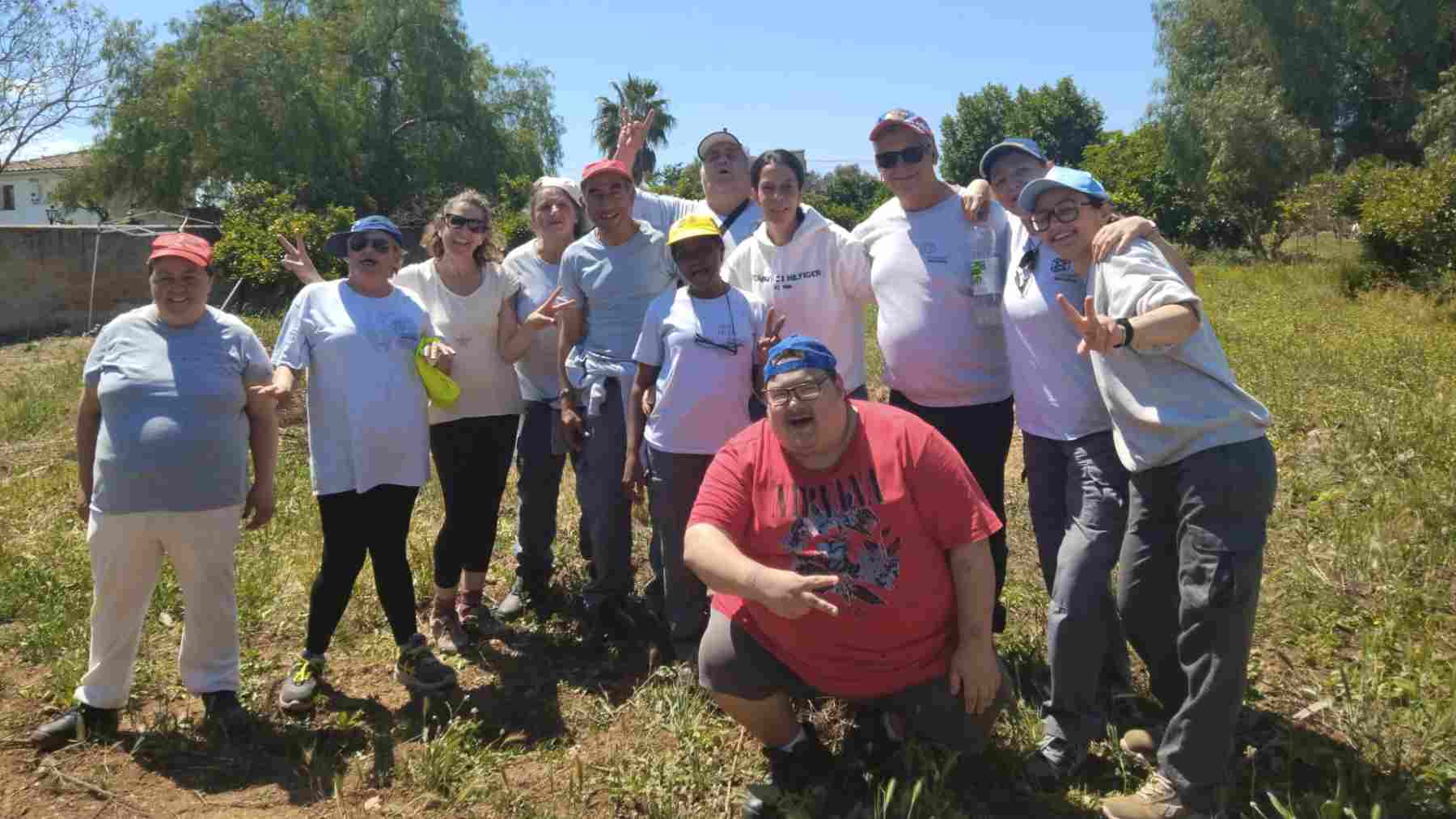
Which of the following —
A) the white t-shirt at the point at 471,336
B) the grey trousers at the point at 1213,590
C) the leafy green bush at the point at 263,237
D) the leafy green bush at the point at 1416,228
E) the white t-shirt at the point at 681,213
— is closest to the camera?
the grey trousers at the point at 1213,590

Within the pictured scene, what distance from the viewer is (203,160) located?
26.0 m

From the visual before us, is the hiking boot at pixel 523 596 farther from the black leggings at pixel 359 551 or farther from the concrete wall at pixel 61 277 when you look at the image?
the concrete wall at pixel 61 277

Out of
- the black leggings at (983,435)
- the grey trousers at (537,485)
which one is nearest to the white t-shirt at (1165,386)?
the black leggings at (983,435)

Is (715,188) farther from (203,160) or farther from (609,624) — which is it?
(203,160)

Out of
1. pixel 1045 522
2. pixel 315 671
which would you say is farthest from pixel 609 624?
pixel 1045 522

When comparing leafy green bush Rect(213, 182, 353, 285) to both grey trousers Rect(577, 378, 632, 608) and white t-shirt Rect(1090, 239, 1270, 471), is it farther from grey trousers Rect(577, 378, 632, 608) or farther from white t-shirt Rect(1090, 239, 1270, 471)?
white t-shirt Rect(1090, 239, 1270, 471)

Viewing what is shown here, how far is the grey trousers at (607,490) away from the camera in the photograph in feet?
13.2

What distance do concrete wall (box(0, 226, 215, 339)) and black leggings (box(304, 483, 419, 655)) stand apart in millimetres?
13714

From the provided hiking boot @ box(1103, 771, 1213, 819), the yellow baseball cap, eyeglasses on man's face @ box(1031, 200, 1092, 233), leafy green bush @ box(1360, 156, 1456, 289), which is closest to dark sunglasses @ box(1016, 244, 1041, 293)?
eyeglasses on man's face @ box(1031, 200, 1092, 233)

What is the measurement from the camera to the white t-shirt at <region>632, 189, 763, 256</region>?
14.2 feet

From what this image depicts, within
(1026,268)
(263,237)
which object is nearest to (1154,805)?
(1026,268)

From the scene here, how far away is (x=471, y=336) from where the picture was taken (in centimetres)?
417

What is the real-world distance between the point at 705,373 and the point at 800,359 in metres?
0.88

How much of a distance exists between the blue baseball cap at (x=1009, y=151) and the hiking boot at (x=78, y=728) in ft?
11.9
